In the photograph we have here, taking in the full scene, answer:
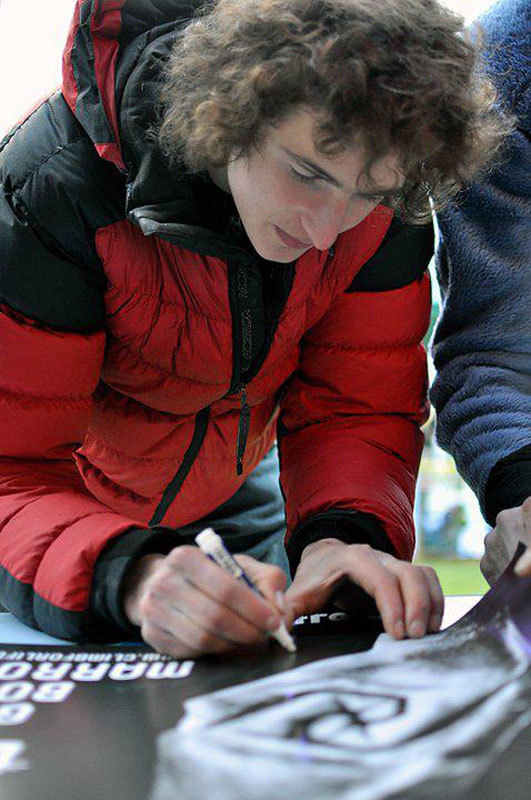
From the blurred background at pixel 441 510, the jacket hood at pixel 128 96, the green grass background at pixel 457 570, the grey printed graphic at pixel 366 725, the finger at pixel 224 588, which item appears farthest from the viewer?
the green grass background at pixel 457 570

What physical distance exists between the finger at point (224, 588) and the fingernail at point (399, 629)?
91mm

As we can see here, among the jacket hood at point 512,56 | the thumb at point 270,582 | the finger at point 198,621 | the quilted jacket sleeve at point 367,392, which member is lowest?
the quilted jacket sleeve at point 367,392

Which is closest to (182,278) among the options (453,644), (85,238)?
(85,238)

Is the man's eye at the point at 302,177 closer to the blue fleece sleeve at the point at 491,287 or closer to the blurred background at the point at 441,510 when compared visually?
the blue fleece sleeve at the point at 491,287

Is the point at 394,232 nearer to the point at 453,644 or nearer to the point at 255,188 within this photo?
the point at 255,188

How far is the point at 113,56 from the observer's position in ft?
2.29

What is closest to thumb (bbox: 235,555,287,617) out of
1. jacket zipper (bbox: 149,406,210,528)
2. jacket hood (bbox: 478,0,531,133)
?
jacket zipper (bbox: 149,406,210,528)

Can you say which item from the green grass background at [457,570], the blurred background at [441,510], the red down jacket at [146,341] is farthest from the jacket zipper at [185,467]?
the green grass background at [457,570]

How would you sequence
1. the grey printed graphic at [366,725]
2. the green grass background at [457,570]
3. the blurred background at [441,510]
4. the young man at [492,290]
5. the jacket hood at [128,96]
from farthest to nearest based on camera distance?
the green grass background at [457,570] → the blurred background at [441,510] → the young man at [492,290] → the jacket hood at [128,96] → the grey printed graphic at [366,725]

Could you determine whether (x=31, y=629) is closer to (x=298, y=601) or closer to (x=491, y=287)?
(x=298, y=601)

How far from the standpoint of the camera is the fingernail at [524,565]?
1.95 feet

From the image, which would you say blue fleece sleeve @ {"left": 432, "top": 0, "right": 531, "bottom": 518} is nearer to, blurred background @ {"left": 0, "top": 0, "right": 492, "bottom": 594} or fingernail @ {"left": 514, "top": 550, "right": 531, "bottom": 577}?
fingernail @ {"left": 514, "top": 550, "right": 531, "bottom": 577}

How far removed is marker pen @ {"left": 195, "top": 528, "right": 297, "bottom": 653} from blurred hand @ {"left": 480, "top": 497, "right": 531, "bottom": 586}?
20 centimetres

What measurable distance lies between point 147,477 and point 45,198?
1.21 ft
